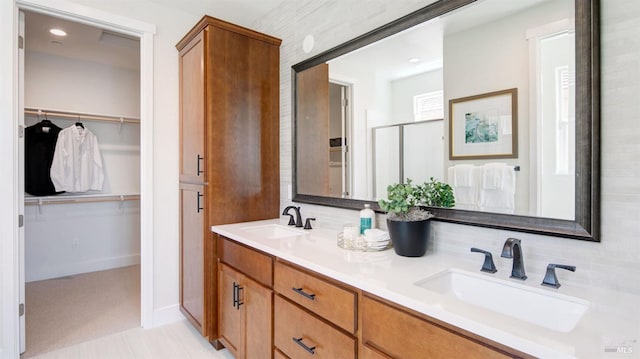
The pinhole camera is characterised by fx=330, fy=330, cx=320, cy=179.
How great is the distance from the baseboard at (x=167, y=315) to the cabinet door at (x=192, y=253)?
133 mm

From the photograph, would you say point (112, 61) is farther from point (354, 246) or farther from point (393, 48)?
point (354, 246)

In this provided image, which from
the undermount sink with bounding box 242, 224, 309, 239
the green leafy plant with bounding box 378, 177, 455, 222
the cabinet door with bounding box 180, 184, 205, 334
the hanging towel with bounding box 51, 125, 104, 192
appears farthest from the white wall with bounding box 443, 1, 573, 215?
the hanging towel with bounding box 51, 125, 104, 192

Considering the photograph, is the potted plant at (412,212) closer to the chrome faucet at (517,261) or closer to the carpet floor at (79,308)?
the chrome faucet at (517,261)

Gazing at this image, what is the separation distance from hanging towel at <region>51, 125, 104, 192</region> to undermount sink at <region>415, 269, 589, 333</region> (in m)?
4.03

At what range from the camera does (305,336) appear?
A: 4.66ft

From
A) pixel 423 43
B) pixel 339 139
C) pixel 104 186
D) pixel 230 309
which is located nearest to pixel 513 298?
pixel 423 43

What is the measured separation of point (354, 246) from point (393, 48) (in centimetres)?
108

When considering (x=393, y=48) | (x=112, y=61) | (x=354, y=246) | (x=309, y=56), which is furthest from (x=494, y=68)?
(x=112, y=61)

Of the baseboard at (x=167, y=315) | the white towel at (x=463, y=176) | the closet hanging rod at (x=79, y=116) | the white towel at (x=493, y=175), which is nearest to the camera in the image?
the white towel at (x=493, y=175)

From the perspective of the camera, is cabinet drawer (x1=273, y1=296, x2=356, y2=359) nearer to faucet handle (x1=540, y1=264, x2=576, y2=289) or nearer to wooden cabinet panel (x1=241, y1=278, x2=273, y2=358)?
wooden cabinet panel (x1=241, y1=278, x2=273, y2=358)

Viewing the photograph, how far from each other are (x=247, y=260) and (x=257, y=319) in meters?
0.31

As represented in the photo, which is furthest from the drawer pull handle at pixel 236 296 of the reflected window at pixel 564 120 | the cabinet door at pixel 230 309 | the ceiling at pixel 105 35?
the ceiling at pixel 105 35

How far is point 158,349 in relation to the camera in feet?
7.55

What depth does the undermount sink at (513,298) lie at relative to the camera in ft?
3.30
